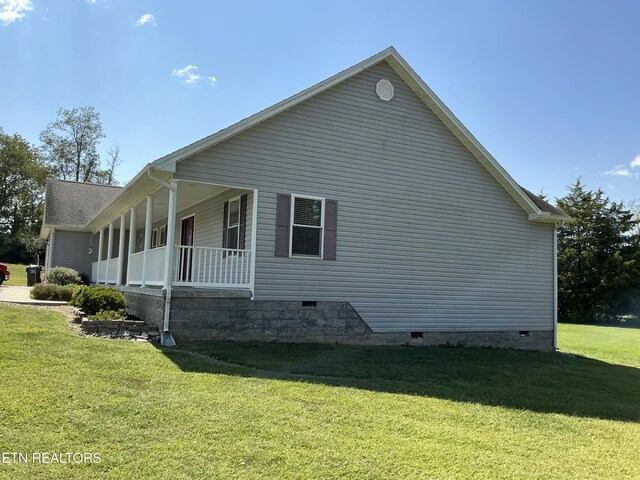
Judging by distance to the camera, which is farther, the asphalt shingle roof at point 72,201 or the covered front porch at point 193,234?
the asphalt shingle roof at point 72,201

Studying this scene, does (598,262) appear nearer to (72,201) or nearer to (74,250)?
(74,250)

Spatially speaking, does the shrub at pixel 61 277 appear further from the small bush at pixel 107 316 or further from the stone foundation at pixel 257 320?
the small bush at pixel 107 316

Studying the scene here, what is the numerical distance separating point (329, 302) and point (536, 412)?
5310mm

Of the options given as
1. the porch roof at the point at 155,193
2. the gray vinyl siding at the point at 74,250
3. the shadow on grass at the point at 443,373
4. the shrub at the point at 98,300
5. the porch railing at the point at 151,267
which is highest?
the porch roof at the point at 155,193

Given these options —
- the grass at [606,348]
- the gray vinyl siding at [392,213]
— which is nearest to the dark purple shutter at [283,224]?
the gray vinyl siding at [392,213]

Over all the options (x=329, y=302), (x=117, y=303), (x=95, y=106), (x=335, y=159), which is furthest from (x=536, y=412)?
(x=95, y=106)

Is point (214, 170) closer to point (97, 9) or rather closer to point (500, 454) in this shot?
point (500, 454)

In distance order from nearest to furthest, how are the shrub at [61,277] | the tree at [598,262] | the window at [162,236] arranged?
the window at [162,236], the shrub at [61,277], the tree at [598,262]

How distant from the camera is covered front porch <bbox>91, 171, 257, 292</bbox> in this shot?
9875 millimetres

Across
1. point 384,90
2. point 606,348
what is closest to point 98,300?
point 384,90

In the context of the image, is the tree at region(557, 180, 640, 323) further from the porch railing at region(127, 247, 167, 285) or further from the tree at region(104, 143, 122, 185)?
the tree at region(104, 143, 122, 185)

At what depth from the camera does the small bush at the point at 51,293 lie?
55.6ft

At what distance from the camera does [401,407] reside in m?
5.78

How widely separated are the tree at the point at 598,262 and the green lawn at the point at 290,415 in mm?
24386
